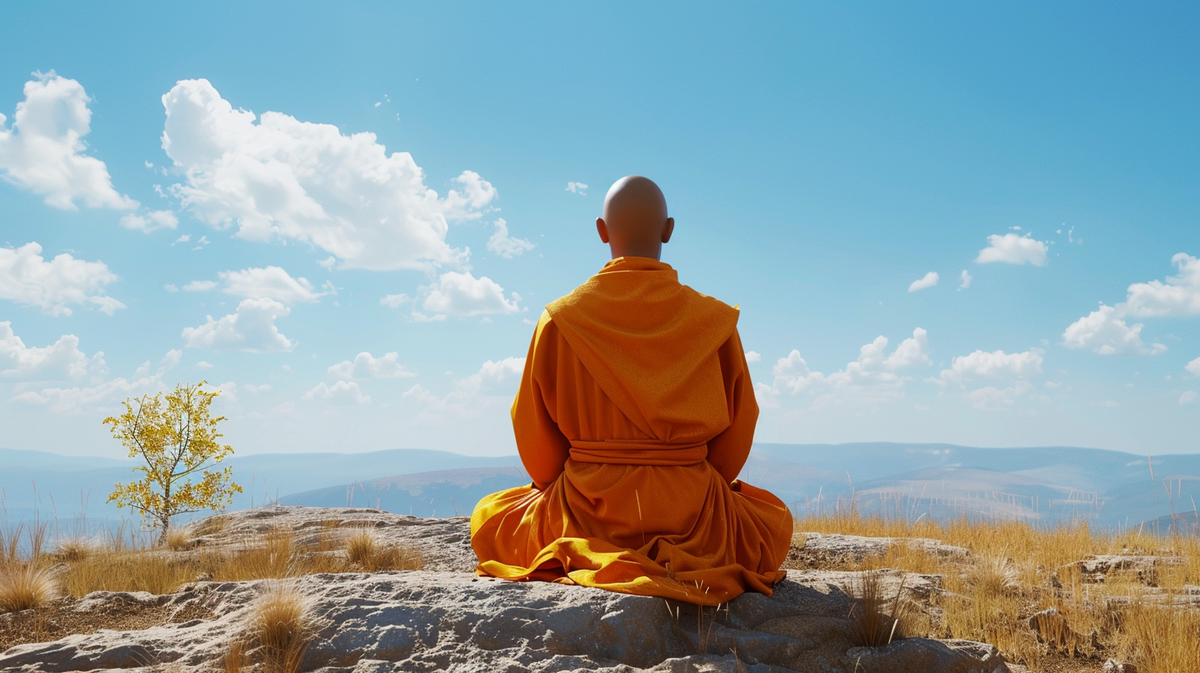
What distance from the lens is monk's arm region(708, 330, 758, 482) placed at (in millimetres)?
3936

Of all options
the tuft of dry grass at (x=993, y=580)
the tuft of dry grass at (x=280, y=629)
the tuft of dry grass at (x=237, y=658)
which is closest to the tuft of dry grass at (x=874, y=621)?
the tuft of dry grass at (x=993, y=580)

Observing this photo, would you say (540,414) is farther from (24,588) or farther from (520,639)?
(24,588)

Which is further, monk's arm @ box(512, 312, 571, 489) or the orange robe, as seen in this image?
monk's arm @ box(512, 312, 571, 489)

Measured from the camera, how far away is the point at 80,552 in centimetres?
739

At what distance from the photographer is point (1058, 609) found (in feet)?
14.3

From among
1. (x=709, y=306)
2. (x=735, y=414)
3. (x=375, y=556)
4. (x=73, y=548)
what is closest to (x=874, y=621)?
(x=735, y=414)

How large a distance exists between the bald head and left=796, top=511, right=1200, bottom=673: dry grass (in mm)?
2115

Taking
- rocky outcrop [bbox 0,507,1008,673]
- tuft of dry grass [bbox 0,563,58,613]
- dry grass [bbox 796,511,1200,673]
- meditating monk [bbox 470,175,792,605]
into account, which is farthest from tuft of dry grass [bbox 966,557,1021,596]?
tuft of dry grass [bbox 0,563,58,613]

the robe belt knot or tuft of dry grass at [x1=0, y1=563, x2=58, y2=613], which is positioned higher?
the robe belt knot

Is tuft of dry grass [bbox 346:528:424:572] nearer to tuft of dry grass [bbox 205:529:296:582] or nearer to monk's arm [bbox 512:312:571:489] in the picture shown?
tuft of dry grass [bbox 205:529:296:582]

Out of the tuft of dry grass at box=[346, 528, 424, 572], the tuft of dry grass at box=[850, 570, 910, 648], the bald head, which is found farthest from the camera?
the tuft of dry grass at box=[346, 528, 424, 572]

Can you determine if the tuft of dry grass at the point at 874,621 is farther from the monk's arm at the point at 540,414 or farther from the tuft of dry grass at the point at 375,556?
the tuft of dry grass at the point at 375,556

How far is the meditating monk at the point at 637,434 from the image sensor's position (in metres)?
3.50

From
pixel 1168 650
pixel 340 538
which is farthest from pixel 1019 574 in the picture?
pixel 340 538
